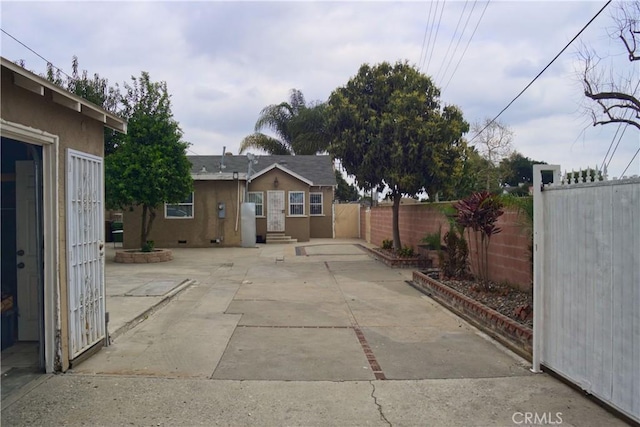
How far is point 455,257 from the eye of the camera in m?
10.8

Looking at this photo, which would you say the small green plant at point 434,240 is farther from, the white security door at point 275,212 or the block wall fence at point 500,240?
the white security door at point 275,212

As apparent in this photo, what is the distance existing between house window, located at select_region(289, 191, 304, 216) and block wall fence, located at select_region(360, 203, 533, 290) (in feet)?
28.6

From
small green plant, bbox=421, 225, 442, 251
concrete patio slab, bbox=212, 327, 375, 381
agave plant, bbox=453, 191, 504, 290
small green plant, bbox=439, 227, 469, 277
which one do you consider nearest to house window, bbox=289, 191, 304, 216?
small green plant, bbox=421, 225, 442, 251

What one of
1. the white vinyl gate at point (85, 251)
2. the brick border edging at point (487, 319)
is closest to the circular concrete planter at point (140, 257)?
the brick border edging at point (487, 319)

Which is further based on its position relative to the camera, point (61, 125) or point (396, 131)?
point (396, 131)

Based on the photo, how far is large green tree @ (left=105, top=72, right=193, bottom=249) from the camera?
633 inches

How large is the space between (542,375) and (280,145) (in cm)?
3248

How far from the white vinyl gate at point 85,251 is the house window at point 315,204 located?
2255 centimetres

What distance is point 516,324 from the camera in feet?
21.5

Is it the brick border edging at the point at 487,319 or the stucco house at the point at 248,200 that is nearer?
the brick border edging at the point at 487,319

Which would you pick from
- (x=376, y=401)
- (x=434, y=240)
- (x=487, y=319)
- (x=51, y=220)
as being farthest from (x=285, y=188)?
(x=376, y=401)

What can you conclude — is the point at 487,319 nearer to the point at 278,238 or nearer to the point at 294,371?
the point at 294,371

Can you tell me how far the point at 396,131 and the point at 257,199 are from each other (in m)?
12.6

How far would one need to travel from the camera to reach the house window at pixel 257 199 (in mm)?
25578
